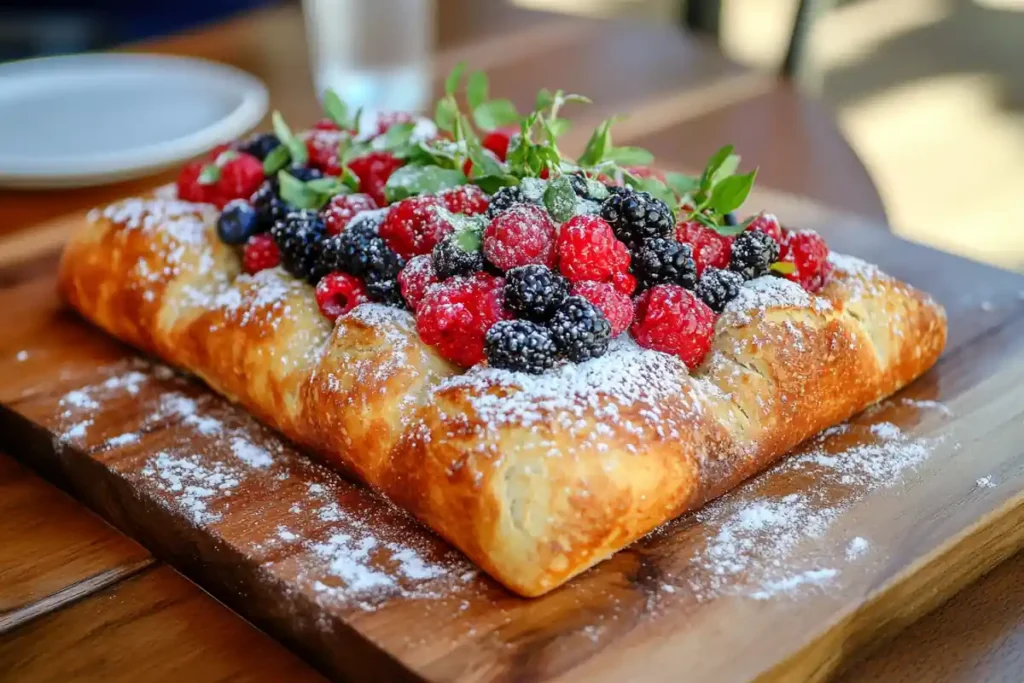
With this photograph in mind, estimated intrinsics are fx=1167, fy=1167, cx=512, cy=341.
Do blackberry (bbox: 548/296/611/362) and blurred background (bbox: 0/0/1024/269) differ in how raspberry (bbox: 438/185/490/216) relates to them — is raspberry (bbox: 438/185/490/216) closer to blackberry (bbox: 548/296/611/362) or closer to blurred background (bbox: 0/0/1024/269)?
blackberry (bbox: 548/296/611/362)

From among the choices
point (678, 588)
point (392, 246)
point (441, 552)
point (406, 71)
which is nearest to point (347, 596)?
point (441, 552)

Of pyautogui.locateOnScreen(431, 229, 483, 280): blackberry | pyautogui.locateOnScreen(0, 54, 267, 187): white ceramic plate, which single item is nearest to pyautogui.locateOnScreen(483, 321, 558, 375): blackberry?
pyautogui.locateOnScreen(431, 229, 483, 280): blackberry

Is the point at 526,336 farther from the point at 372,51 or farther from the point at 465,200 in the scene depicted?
the point at 372,51

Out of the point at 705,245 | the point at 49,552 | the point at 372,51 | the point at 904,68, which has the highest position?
the point at 705,245

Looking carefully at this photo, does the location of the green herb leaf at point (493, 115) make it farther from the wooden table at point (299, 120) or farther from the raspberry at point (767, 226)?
the wooden table at point (299, 120)

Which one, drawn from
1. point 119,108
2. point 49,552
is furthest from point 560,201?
point 119,108

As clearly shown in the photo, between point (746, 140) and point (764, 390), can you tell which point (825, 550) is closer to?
point (764, 390)

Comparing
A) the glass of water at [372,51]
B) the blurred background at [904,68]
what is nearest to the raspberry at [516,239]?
the glass of water at [372,51]
